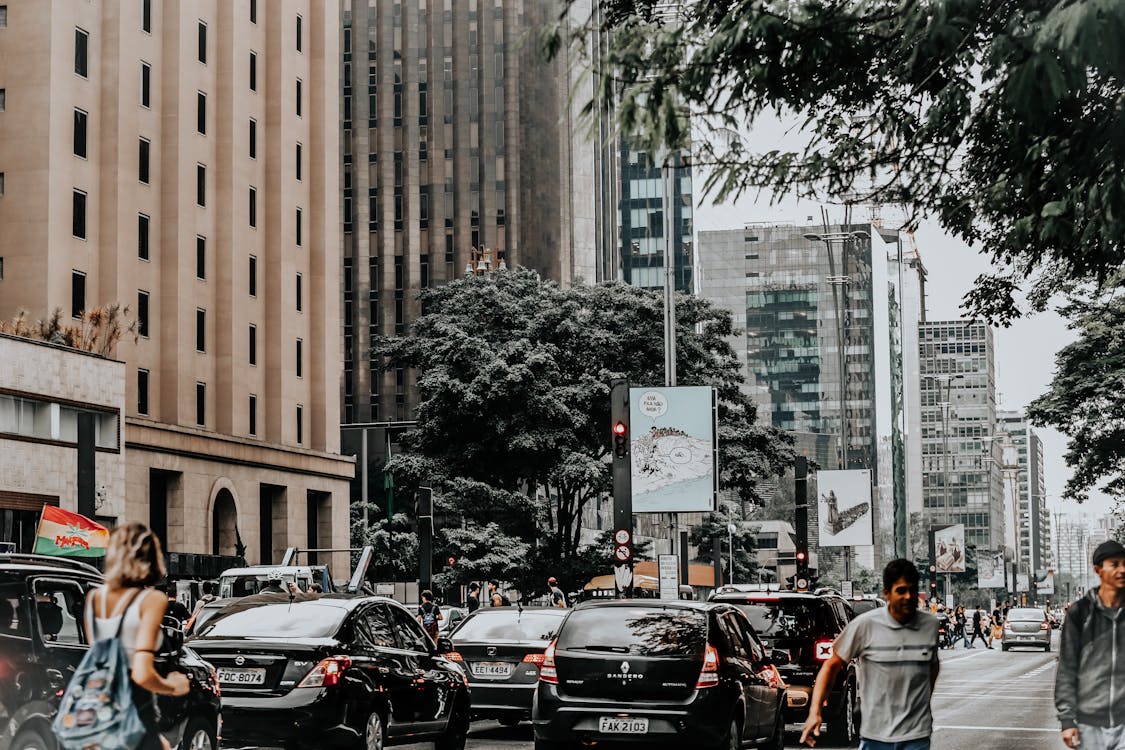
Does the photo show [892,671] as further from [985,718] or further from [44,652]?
[985,718]

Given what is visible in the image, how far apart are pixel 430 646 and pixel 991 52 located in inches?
367

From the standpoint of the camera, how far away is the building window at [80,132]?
48.6 meters

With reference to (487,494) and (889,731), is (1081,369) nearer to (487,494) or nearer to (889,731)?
(487,494)

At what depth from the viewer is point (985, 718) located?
23859mm

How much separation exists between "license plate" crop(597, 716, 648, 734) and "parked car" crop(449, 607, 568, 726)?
15.8 feet

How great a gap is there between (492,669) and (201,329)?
37895mm

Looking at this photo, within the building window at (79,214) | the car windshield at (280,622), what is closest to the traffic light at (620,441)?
the car windshield at (280,622)

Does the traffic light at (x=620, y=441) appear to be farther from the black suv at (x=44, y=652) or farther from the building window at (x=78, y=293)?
the building window at (x=78, y=293)

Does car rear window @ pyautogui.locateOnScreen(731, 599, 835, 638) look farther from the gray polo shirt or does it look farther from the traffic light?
the traffic light

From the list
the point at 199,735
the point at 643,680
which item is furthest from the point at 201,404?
the point at 199,735

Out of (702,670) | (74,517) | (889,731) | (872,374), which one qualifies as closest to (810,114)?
(889,731)

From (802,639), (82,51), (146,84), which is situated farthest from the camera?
(146,84)

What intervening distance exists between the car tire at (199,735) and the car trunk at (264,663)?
3.39ft

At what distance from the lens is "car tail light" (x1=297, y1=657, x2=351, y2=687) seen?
1356cm
